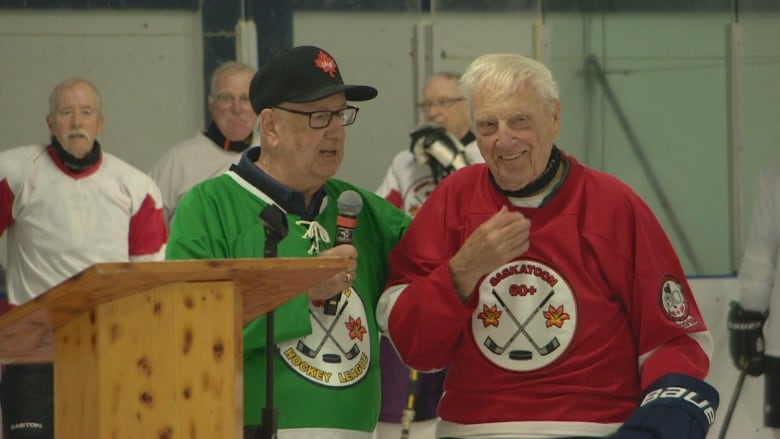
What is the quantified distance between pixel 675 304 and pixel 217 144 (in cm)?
389

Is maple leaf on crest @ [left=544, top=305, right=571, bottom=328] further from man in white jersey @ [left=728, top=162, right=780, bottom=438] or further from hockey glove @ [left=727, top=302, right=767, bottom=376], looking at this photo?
hockey glove @ [left=727, top=302, right=767, bottom=376]

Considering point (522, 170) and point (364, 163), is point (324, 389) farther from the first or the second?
point (364, 163)

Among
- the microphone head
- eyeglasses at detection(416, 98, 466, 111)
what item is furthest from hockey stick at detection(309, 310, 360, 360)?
eyeglasses at detection(416, 98, 466, 111)

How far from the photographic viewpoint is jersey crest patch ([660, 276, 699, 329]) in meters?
3.06

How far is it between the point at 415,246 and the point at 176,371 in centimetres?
84

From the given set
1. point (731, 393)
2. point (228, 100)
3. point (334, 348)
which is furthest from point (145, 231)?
point (334, 348)

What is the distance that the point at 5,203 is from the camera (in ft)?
19.6

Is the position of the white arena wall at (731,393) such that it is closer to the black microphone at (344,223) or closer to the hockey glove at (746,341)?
the hockey glove at (746,341)

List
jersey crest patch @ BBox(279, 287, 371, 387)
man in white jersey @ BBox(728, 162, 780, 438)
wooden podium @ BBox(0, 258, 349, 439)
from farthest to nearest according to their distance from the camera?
man in white jersey @ BBox(728, 162, 780, 438), jersey crest patch @ BBox(279, 287, 371, 387), wooden podium @ BBox(0, 258, 349, 439)

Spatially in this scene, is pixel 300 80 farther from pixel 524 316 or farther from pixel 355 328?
pixel 524 316

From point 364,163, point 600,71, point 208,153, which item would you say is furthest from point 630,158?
point 208,153

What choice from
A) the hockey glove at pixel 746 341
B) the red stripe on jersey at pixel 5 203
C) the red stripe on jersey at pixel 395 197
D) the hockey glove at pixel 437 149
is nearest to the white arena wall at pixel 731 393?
the hockey glove at pixel 746 341

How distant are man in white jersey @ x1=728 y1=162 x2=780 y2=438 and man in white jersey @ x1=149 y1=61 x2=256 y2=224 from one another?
7.62ft

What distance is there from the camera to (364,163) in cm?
764
